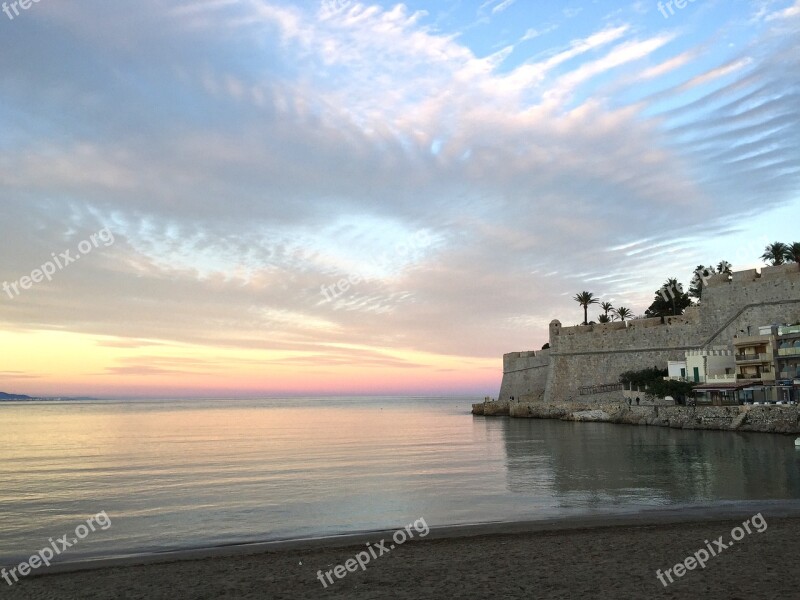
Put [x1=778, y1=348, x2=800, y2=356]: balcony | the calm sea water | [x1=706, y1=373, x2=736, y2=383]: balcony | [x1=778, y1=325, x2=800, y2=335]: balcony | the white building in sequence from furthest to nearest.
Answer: the white building < [x1=706, y1=373, x2=736, y2=383]: balcony < [x1=778, y1=325, x2=800, y2=335]: balcony < [x1=778, y1=348, x2=800, y2=356]: balcony < the calm sea water

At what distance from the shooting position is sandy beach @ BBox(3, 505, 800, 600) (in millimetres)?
7727

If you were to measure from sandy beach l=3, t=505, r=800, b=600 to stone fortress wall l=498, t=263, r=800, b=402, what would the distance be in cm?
4132

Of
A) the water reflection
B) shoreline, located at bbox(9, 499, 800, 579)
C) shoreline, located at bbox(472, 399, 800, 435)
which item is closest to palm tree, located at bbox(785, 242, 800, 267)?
shoreline, located at bbox(472, 399, 800, 435)

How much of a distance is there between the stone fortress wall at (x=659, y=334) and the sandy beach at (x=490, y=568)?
136ft

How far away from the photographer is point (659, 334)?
54.7 metres

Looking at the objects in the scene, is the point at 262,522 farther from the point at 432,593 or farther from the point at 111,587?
the point at 432,593

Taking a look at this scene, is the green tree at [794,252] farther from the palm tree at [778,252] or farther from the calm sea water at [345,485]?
the calm sea water at [345,485]

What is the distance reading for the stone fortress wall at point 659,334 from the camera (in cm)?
4691

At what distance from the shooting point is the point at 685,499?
602 inches

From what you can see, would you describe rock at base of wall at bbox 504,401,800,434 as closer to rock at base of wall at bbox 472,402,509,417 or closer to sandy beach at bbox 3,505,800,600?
rock at base of wall at bbox 472,402,509,417

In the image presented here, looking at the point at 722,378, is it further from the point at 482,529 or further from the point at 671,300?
the point at 482,529

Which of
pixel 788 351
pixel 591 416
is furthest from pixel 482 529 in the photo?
pixel 591 416

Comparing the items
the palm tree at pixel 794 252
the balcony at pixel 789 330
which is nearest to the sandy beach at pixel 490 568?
the balcony at pixel 789 330

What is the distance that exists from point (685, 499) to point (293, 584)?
1116 centimetres
